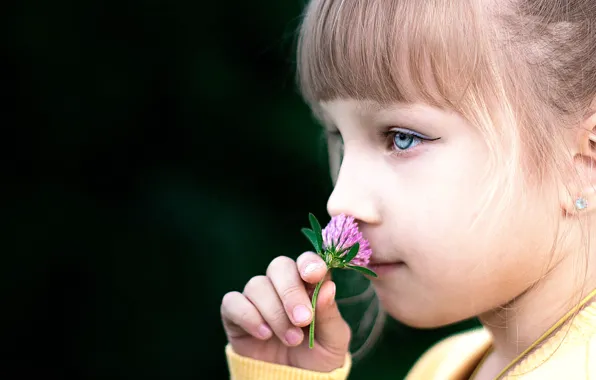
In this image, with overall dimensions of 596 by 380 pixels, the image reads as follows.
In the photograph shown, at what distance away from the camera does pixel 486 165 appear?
Answer: 5.07ft

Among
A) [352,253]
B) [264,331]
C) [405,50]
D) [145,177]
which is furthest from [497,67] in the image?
[145,177]

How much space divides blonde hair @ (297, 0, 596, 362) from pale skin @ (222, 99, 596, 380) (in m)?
0.03

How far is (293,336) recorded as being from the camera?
5.76 ft

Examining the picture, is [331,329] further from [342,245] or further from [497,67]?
[497,67]

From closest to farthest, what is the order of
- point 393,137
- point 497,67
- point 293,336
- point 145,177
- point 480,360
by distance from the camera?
point 497,67 → point 393,137 → point 293,336 → point 480,360 → point 145,177

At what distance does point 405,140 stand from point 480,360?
27.7 inches

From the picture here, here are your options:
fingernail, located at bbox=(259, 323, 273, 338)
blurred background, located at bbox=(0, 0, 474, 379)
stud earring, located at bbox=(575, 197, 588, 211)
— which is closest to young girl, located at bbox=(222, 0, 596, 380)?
stud earring, located at bbox=(575, 197, 588, 211)

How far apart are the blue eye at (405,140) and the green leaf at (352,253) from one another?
0.21 meters

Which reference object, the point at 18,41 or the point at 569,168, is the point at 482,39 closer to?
the point at 569,168

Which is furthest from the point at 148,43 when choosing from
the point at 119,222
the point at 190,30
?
the point at 119,222

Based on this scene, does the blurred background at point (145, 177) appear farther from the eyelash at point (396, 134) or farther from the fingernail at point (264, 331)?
the eyelash at point (396, 134)

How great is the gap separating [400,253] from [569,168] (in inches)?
14.0

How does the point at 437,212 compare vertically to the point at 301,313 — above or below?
above

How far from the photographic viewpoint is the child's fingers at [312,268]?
1.61 m
